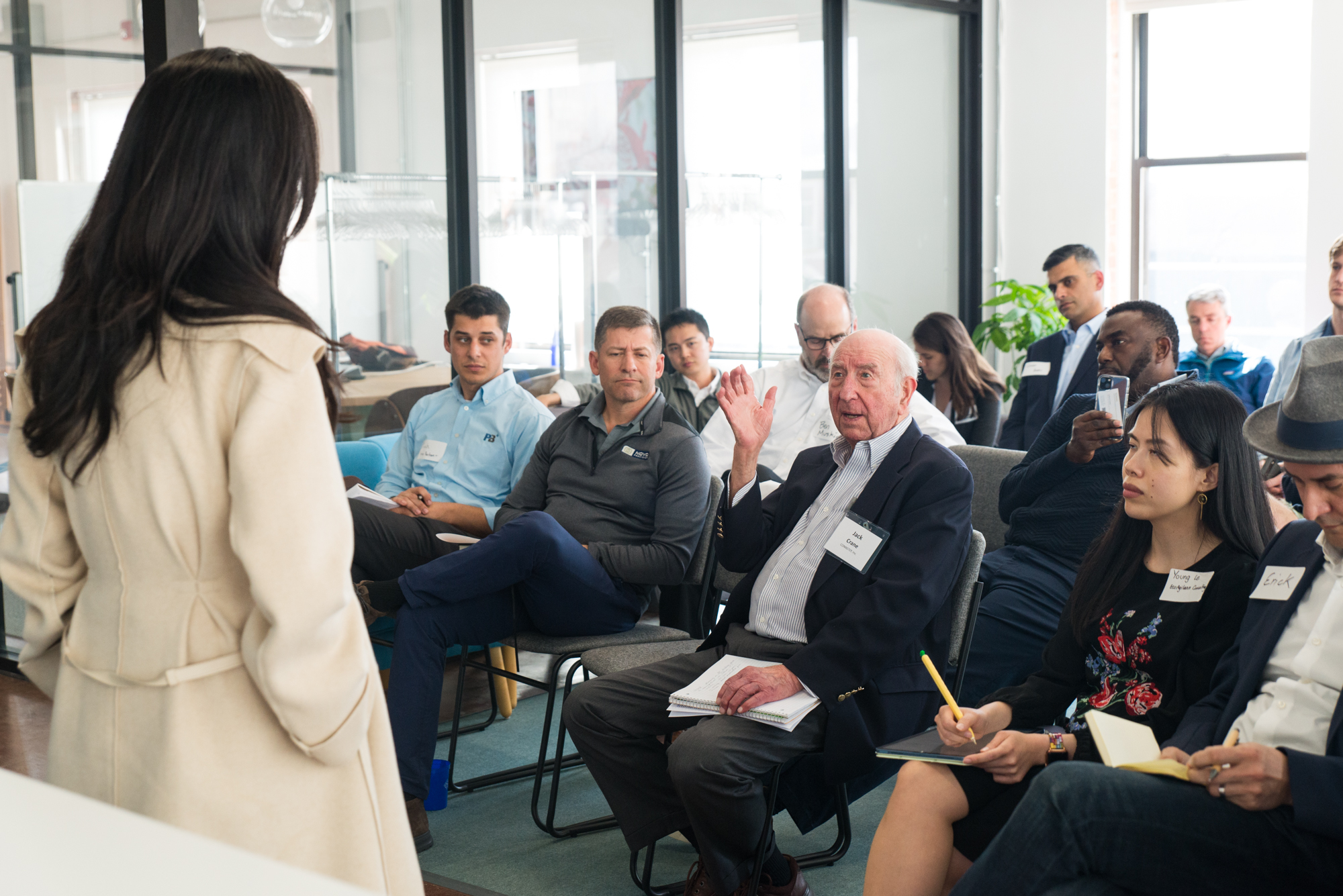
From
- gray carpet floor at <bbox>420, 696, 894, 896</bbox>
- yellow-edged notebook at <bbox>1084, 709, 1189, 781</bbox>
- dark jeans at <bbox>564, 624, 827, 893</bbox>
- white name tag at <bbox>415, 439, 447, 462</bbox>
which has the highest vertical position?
white name tag at <bbox>415, 439, 447, 462</bbox>

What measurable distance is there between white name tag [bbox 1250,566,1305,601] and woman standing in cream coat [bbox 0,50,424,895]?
4.62 ft

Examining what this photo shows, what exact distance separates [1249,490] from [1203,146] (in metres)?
6.17

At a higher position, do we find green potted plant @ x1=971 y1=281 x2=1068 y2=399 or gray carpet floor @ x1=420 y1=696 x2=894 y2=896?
green potted plant @ x1=971 y1=281 x2=1068 y2=399

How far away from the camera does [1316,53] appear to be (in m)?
6.42

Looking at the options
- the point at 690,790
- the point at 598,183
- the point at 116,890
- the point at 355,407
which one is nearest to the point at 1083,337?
the point at 598,183

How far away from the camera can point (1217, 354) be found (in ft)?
20.0

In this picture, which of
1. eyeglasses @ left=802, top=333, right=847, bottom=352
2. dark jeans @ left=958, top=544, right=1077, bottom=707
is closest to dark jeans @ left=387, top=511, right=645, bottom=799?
dark jeans @ left=958, top=544, right=1077, bottom=707

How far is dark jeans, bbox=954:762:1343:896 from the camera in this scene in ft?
5.28

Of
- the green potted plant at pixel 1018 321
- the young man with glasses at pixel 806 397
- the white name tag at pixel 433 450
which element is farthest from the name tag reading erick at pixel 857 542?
the green potted plant at pixel 1018 321

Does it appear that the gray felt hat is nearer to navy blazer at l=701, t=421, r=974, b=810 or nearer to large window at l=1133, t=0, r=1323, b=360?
navy blazer at l=701, t=421, r=974, b=810

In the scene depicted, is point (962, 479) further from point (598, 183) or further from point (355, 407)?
point (598, 183)

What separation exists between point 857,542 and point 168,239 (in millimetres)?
1609

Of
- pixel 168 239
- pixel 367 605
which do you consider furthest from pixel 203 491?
pixel 367 605

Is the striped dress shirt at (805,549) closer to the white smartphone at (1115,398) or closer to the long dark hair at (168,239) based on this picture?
the white smartphone at (1115,398)
